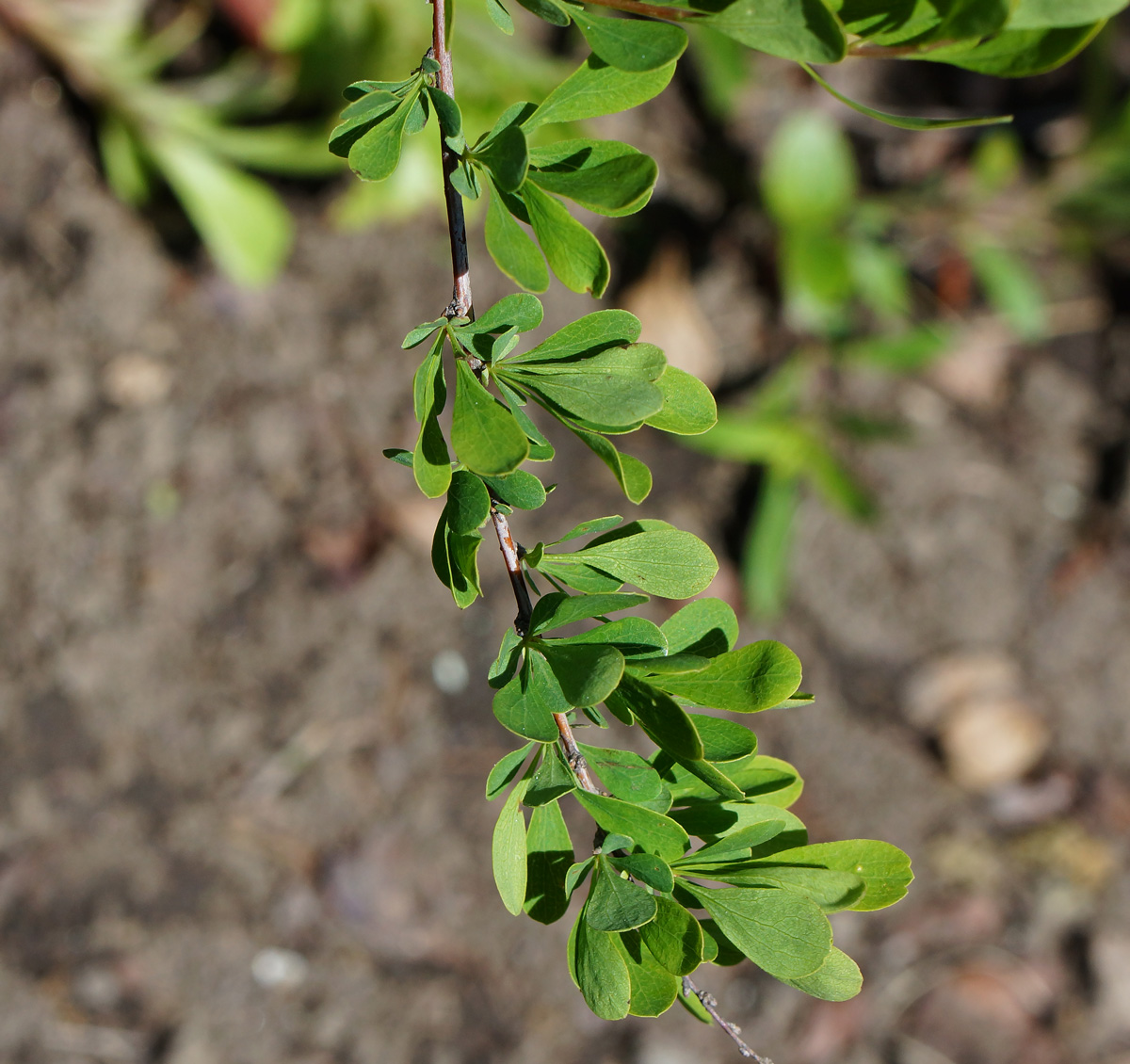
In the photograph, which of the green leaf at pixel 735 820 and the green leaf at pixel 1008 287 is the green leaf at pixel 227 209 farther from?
the green leaf at pixel 735 820

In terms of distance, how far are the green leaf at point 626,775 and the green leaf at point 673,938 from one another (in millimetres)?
58

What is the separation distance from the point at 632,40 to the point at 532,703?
1.08 feet

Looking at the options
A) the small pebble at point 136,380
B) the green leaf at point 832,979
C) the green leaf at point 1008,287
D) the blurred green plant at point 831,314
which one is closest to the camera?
the green leaf at point 832,979

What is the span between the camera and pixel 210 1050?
1.81m

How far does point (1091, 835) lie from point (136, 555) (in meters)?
2.23

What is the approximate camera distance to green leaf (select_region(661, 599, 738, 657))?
1.81 ft

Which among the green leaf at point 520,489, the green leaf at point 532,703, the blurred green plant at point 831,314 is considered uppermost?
the green leaf at point 520,489

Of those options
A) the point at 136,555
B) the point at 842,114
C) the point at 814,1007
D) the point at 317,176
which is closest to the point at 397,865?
the point at 136,555

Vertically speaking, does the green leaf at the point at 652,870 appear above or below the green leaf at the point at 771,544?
above

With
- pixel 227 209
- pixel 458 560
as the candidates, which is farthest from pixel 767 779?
pixel 227 209

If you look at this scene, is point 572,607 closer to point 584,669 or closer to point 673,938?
point 584,669

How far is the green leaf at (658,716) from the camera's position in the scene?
0.46 metres

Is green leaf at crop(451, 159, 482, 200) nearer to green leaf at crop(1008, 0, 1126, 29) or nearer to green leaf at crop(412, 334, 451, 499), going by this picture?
green leaf at crop(412, 334, 451, 499)

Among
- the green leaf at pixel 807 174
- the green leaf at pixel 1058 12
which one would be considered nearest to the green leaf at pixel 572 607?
the green leaf at pixel 1058 12
